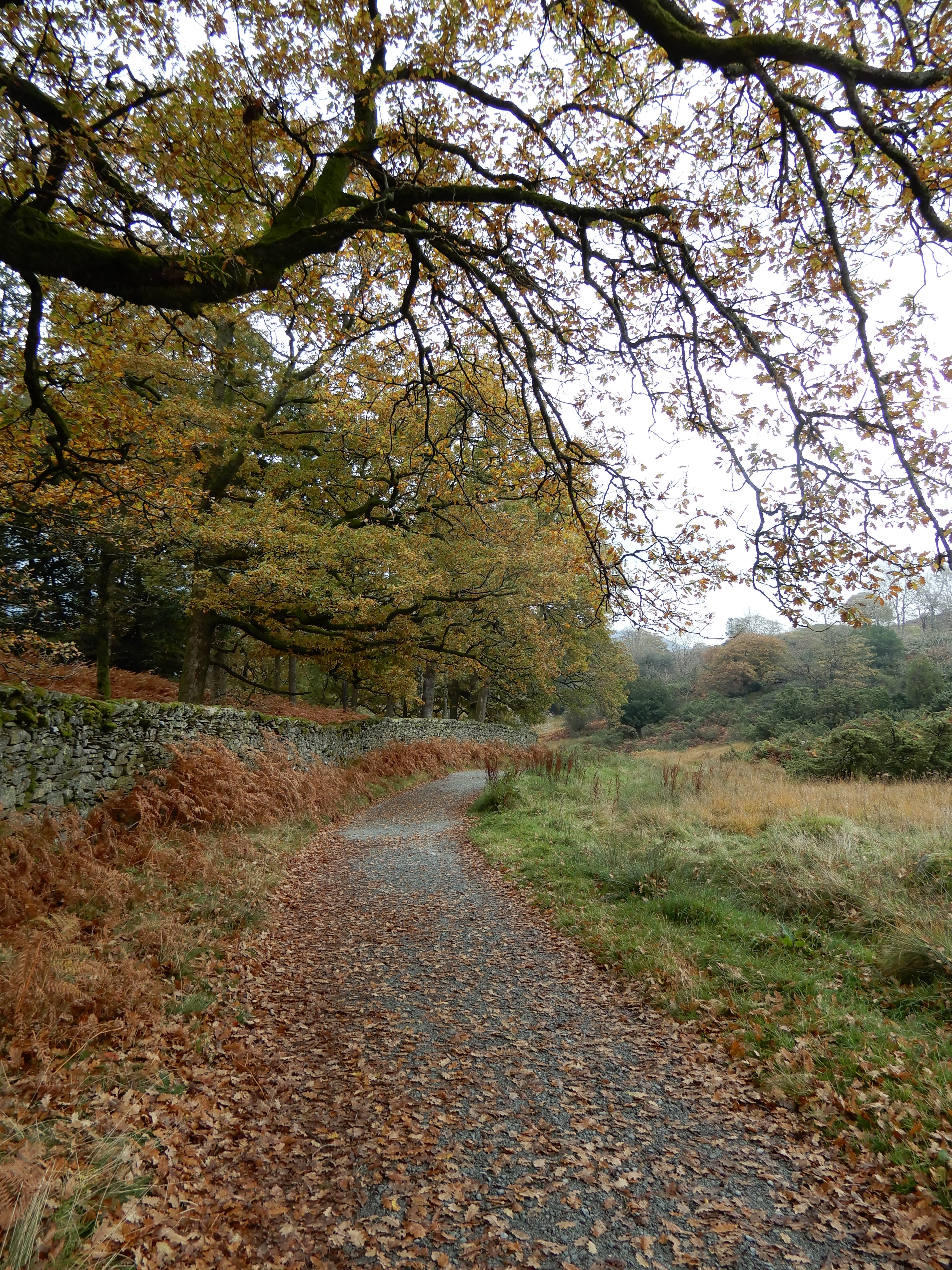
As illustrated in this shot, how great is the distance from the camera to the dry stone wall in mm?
6297

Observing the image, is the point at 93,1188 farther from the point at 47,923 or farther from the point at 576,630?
the point at 576,630

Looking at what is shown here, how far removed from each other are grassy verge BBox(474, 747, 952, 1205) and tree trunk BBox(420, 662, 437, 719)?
505 inches

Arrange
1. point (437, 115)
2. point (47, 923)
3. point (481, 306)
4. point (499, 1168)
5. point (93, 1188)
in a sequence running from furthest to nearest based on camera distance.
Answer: point (481, 306) < point (437, 115) < point (47, 923) < point (499, 1168) < point (93, 1188)

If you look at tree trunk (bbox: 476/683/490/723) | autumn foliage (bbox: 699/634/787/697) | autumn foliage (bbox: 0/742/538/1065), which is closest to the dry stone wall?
autumn foliage (bbox: 0/742/538/1065)

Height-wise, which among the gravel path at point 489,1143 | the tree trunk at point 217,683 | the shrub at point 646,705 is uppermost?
the tree trunk at point 217,683

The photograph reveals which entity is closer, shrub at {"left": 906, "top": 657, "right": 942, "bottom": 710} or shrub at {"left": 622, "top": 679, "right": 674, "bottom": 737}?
shrub at {"left": 906, "top": 657, "right": 942, "bottom": 710}

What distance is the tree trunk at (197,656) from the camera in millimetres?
14695

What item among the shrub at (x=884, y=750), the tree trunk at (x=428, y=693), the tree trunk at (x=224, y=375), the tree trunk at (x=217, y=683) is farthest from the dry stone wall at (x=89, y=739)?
the shrub at (x=884, y=750)

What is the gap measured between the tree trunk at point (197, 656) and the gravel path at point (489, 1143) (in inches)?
413

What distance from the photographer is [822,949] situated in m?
5.16

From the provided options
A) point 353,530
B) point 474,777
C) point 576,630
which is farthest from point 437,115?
point 474,777

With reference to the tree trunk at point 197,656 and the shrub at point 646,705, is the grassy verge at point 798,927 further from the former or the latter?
the shrub at point 646,705

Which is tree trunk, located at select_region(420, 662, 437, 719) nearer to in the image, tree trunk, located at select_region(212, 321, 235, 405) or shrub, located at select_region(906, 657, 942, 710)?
tree trunk, located at select_region(212, 321, 235, 405)

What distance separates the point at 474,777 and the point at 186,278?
1718 cm
